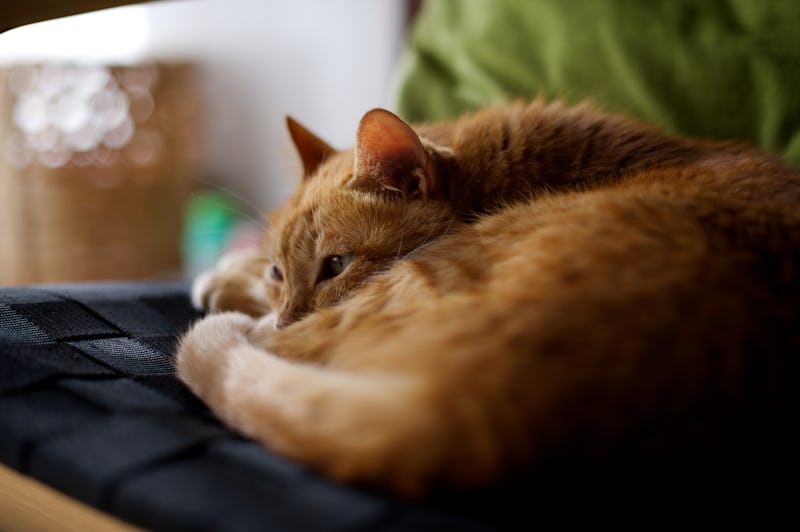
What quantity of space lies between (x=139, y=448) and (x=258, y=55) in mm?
3097

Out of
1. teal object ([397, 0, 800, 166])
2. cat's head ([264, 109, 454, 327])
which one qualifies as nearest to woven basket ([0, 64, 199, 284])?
A: teal object ([397, 0, 800, 166])

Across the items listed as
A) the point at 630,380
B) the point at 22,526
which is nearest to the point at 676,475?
the point at 630,380

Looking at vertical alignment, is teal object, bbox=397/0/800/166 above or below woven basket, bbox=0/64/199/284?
above

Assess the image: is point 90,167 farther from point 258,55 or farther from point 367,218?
point 367,218

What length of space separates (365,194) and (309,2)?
2444 millimetres

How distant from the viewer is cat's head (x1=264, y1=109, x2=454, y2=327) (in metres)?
1.30

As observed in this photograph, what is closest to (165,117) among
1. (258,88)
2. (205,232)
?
(205,232)

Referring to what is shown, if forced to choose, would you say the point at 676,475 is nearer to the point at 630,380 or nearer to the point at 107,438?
the point at 630,380

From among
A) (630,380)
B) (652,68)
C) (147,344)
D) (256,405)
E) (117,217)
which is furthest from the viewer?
(117,217)

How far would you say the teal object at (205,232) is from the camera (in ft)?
11.2

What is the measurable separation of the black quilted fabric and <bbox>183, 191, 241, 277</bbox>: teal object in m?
2.08

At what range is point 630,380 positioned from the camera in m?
0.82

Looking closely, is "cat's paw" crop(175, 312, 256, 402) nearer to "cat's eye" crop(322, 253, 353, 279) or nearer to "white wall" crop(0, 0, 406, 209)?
"cat's eye" crop(322, 253, 353, 279)

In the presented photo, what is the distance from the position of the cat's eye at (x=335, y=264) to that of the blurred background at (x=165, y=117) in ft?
1.53
